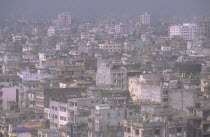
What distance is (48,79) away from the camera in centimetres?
3578

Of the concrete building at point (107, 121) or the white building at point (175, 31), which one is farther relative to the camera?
the white building at point (175, 31)

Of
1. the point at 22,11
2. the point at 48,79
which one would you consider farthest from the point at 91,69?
the point at 22,11

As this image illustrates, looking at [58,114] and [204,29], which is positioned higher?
[58,114]

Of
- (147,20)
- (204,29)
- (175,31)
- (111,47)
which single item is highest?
(204,29)

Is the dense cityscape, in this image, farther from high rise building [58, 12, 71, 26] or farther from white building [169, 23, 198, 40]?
high rise building [58, 12, 71, 26]

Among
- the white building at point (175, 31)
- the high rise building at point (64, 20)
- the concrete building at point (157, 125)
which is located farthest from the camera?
the high rise building at point (64, 20)

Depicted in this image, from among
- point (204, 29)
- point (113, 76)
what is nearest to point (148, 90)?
point (113, 76)

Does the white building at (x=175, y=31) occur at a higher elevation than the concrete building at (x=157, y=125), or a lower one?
lower

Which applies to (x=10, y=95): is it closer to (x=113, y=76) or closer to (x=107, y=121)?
(x=113, y=76)

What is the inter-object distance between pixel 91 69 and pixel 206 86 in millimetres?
12175

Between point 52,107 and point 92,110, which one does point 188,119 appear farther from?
point 52,107

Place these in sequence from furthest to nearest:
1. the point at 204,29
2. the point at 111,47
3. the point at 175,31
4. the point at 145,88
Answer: the point at 175,31 → the point at 204,29 → the point at 111,47 → the point at 145,88

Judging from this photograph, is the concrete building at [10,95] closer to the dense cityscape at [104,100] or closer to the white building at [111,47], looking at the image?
the dense cityscape at [104,100]

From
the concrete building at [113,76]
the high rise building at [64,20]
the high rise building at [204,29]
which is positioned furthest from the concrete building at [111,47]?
the high rise building at [64,20]
